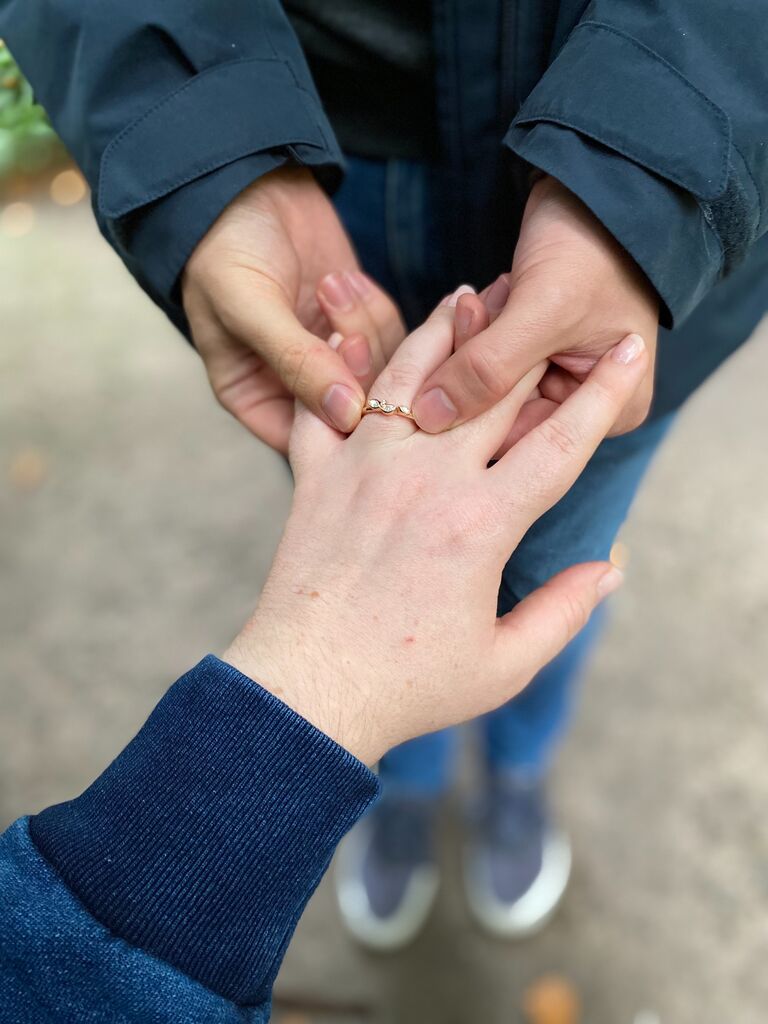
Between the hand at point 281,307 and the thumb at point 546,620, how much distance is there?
0.25 meters

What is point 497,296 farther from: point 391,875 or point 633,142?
point 391,875

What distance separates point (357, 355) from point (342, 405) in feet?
0.31

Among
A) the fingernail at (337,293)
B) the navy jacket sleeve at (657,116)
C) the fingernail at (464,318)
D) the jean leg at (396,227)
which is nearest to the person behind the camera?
the navy jacket sleeve at (657,116)

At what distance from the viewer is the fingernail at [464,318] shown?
0.84 meters

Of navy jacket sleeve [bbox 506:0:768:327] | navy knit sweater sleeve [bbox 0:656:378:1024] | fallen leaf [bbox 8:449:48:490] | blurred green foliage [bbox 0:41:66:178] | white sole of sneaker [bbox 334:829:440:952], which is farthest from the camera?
fallen leaf [bbox 8:449:48:490]

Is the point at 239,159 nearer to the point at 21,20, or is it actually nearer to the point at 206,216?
the point at 206,216

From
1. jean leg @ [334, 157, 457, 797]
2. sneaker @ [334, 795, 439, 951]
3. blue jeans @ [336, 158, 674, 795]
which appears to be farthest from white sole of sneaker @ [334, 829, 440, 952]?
jean leg @ [334, 157, 457, 797]

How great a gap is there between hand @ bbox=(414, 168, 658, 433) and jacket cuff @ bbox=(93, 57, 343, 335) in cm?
Result: 25

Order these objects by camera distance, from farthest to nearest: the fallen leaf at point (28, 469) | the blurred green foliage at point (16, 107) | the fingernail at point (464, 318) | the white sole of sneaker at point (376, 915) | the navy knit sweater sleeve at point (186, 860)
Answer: the fallen leaf at point (28, 469) → the white sole of sneaker at point (376, 915) → the blurred green foliage at point (16, 107) → the fingernail at point (464, 318) → the navy knit sweater sleeve at point (186, 860)

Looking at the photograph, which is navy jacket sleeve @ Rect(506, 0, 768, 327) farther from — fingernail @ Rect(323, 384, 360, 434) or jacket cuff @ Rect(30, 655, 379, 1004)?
jacket cuff @ Rect(30, 655, 379, 1004)

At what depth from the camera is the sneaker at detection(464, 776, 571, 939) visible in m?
1.56

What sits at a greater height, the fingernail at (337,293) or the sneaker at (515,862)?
the fingernail at (337,293)

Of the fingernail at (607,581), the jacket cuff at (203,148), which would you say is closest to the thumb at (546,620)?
the fingernail at (607,581)

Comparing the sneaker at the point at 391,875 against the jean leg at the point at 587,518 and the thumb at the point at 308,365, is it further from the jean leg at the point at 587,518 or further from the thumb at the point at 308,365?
the thumb at the point at 308,365
